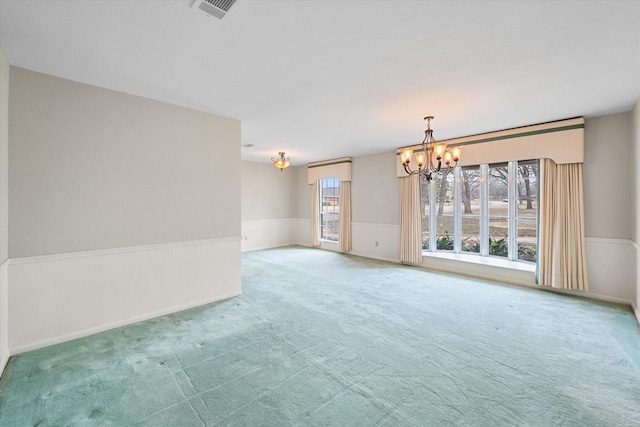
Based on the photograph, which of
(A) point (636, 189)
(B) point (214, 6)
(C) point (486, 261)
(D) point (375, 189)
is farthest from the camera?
(D) point (375, 189)

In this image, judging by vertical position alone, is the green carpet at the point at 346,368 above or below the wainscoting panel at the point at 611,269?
below

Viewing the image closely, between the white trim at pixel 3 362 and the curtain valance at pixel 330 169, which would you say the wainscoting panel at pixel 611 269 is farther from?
the white trim at pixel 3 362

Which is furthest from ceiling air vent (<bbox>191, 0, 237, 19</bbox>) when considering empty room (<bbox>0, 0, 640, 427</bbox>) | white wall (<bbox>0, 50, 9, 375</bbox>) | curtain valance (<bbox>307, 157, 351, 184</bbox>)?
curtain valance (<bbox>307, 157, 351, 184</bbox>)

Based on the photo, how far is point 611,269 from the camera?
3902 mm

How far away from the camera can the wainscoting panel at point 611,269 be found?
3.78 meters

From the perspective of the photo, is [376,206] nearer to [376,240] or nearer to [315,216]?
[376,240]

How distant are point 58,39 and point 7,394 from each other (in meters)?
2.60

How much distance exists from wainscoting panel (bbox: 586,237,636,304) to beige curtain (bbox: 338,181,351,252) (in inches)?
178

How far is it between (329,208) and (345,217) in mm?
1038

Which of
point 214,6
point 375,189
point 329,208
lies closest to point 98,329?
point 214,6

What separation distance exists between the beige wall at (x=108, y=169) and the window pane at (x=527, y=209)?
4789 mm

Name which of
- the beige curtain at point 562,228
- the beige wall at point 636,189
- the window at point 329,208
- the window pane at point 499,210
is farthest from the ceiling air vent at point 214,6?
the window at point 329,208

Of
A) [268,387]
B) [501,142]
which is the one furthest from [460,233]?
[268,387]

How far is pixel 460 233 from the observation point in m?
5.71
